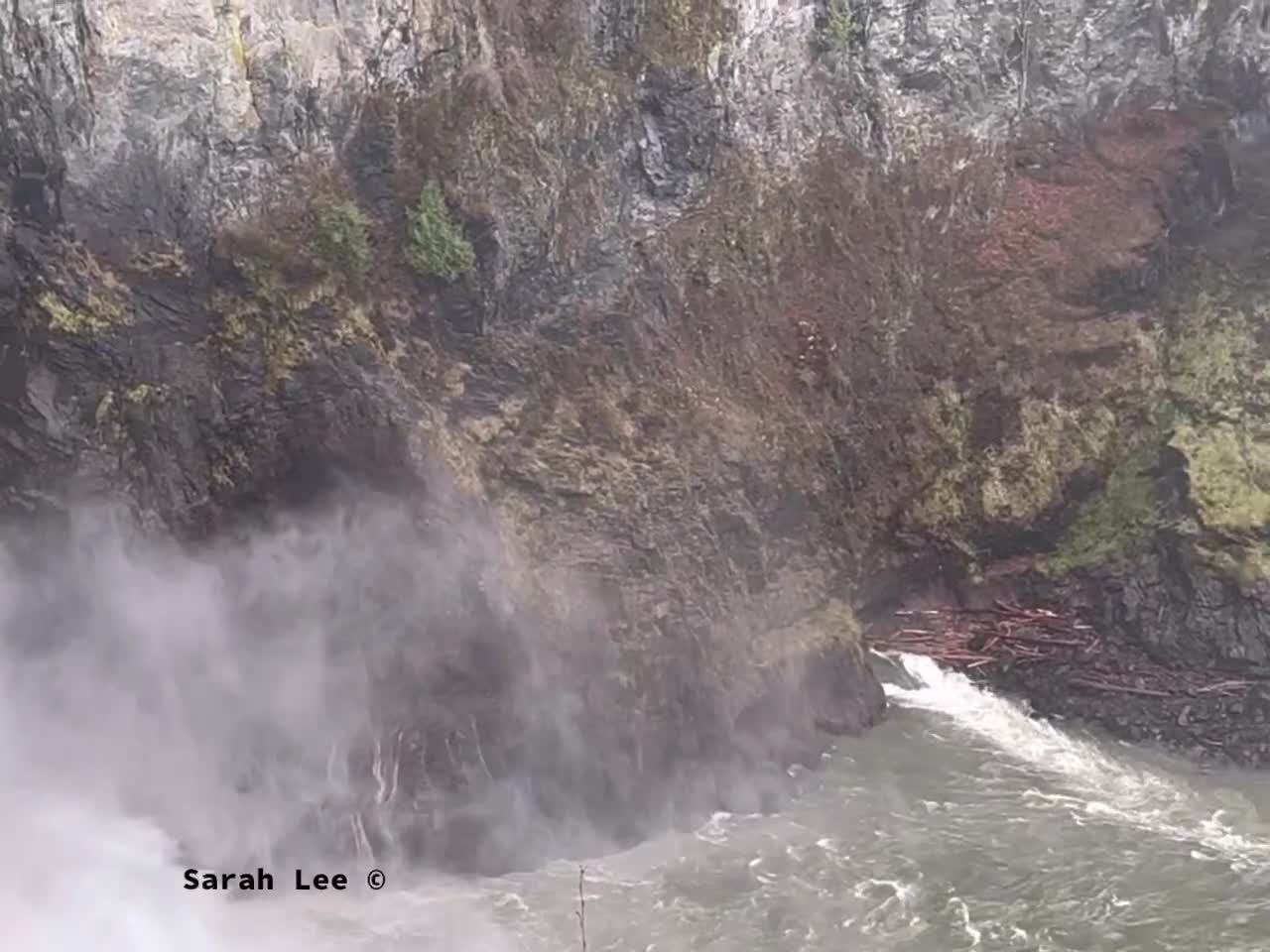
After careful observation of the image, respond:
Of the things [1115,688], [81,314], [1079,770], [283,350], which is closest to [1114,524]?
[1115,688]

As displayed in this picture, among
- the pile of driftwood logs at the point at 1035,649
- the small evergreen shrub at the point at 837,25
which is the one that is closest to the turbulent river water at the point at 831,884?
the pile of driftwood logs at the point at 1035,649

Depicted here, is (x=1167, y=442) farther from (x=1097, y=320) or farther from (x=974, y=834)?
(x=974, y=834)

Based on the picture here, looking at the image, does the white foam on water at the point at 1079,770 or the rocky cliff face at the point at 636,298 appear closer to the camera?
the rocky cliff face at the point at 636,298

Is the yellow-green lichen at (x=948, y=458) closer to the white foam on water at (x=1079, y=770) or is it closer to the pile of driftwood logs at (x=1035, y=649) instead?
the pile of driftwood logs at (x=1035, y=649)

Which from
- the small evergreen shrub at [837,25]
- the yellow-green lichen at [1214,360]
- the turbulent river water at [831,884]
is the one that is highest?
the small evergreen shrub at [837,25]

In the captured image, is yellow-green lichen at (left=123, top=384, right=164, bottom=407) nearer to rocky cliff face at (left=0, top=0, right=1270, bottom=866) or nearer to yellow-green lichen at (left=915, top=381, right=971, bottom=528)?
rocky cliff face at (left=0, top=0, right=1270, bottom=866)

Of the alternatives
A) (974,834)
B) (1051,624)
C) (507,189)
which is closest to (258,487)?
(507,189)

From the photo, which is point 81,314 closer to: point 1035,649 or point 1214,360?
point 1035,649
